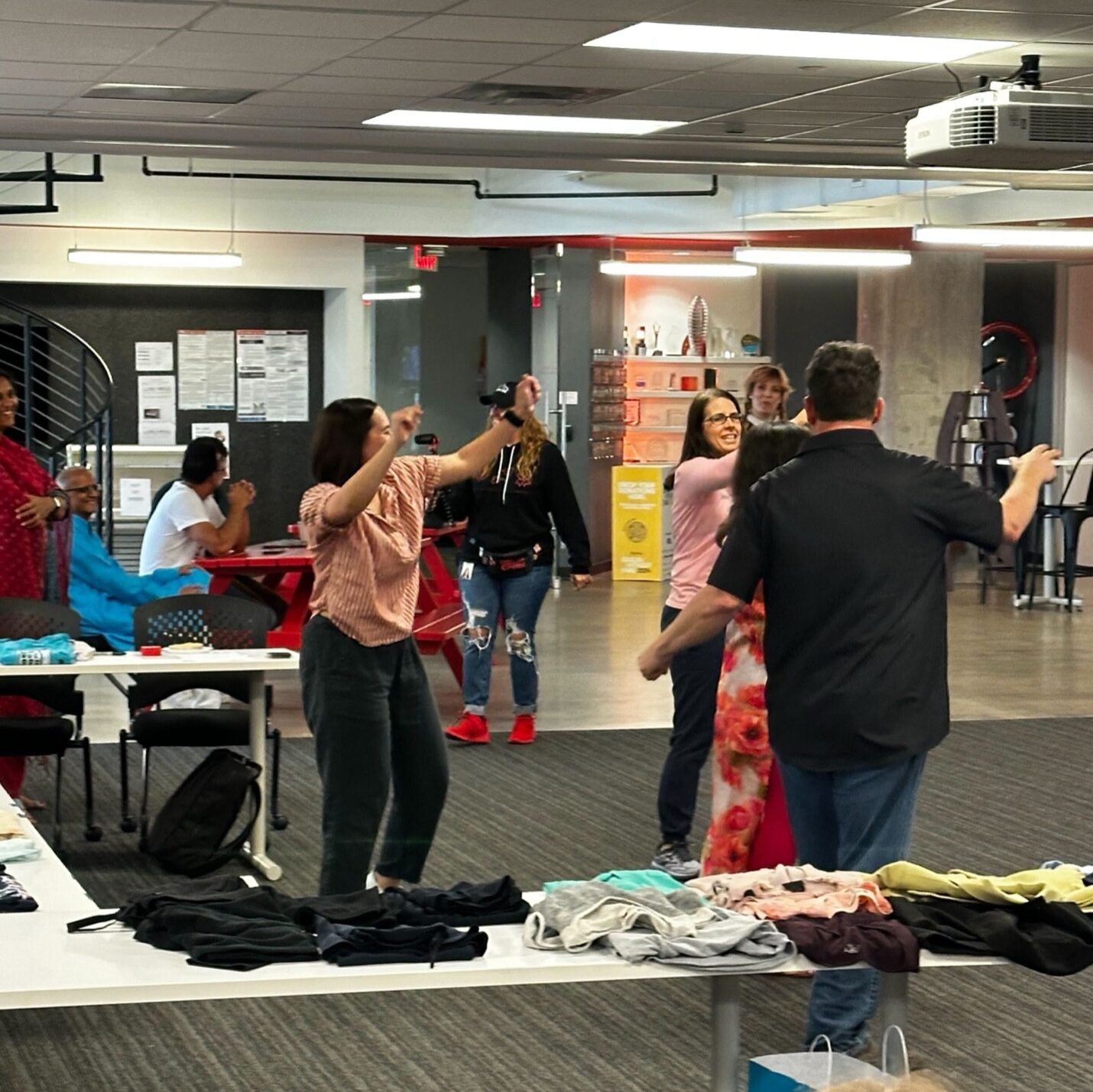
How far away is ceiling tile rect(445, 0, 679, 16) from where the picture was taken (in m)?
7.09

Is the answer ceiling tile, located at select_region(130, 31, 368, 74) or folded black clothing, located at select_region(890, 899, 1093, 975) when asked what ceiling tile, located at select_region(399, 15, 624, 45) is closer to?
ceiling tile, located at select_region(130, 31, 368, 74)

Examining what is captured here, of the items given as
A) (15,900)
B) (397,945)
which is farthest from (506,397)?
(397,945)

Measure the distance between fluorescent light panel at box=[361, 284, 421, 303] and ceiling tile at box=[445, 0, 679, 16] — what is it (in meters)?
9.87

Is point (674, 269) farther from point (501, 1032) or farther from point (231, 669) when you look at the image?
point (501, 1032)

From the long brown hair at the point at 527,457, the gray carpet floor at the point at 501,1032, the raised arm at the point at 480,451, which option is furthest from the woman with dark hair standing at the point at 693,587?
the long brown hair at the point at 527,457

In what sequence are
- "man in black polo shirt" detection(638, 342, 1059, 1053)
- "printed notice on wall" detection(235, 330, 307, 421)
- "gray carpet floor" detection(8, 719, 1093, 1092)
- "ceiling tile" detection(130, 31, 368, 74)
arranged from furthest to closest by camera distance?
"printed notice on wall" detection(235, 330, 307, 421), "ceiling tile" detection(130, 31, 368, 74), "gray carpet floor" detection(8, 719, 1093, 1092), "man in black polo shirt" detection(638, 342, 1059, 1053)

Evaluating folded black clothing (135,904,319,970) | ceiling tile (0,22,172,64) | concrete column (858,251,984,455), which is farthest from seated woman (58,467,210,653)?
concrete column (858,251,984,455)

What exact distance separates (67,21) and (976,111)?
370 centimetres

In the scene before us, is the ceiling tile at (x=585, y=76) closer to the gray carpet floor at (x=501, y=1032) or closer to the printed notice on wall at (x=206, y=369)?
the gray carpet floor at (x=501, y=1032)

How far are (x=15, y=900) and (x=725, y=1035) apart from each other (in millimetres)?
1362

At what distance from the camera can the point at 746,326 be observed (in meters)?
19.3

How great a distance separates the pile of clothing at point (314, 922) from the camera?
3.08 m

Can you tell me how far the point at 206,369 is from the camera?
16.3m

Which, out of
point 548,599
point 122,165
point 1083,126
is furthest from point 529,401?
point 122,165
